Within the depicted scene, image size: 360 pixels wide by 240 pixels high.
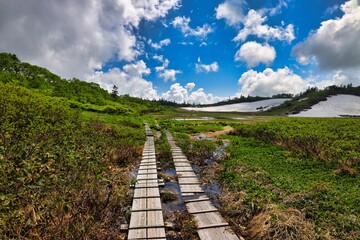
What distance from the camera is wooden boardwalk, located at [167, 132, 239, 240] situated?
5.50 m

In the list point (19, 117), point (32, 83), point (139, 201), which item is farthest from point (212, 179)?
point (32, 83)

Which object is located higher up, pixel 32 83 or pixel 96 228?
pixel 32 83

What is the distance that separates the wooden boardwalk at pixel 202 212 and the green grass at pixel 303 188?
1.42 meters

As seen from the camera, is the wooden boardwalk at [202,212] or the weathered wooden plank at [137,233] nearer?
the weathered wooden plank at [137,233]

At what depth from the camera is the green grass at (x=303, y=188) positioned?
602 centimetres

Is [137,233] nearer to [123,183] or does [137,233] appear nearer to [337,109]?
[123,183]

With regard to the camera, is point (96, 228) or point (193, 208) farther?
→ point (193, 208)

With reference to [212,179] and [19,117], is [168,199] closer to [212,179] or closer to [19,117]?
[212,179]

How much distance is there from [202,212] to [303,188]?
4363 millimetres

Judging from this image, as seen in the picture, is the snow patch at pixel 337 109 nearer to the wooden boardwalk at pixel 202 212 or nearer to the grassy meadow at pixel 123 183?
the grassy meadow at pixel 123 183

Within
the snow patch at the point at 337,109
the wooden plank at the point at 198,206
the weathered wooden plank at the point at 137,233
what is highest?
the snow patch at the point at 337,109

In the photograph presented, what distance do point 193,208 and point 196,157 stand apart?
7228 mm

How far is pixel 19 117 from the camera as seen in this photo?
10195 millimetres

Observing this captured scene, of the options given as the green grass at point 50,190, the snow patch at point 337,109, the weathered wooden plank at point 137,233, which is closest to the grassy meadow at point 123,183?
the green grass at point 50,190
